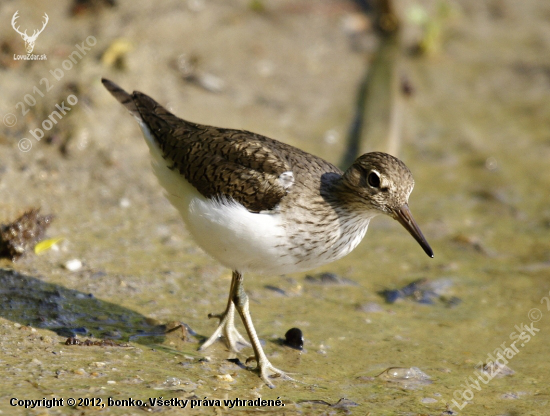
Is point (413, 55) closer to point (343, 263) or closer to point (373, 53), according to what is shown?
point (373, 53)

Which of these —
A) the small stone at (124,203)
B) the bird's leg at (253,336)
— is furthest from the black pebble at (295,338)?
the small stone at (124,203)

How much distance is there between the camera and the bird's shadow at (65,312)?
526cm

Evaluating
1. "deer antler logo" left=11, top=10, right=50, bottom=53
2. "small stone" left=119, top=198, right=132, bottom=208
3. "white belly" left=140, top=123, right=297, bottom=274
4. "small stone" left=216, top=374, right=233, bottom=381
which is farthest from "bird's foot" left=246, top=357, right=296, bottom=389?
"deer antler logo" left=11, top=10, right=50, bottom=53

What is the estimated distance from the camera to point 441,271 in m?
7.09

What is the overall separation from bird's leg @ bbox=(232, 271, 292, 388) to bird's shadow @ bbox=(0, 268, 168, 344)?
68 cm

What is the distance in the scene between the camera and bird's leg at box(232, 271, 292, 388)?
5094mm

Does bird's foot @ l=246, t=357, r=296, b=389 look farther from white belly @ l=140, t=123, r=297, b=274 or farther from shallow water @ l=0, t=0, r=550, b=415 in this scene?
white belly @ l=140, t=123, r=297, b=274

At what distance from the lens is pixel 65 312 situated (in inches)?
215

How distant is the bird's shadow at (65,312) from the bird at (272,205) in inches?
24.8

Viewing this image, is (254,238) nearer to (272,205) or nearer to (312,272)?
(272,205)

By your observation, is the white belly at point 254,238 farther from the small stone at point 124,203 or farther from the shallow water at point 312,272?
the small stone at point 124,203

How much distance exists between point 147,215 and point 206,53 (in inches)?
146

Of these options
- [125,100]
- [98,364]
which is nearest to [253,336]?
[98,364]

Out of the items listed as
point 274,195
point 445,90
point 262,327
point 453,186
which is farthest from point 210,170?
point 445,90
